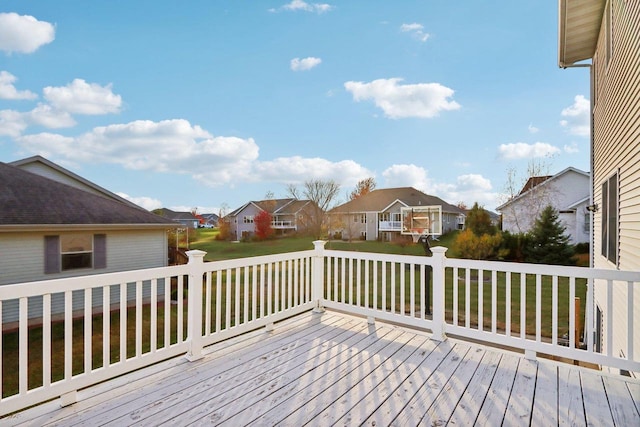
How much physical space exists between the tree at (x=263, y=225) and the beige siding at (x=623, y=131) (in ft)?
89.7

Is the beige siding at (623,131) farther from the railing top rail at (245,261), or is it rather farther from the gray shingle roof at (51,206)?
the gray shingle roof at (51,206)

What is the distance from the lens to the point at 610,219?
4766mm

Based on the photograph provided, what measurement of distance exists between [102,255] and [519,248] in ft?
52.0

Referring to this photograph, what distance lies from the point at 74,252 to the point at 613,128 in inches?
448

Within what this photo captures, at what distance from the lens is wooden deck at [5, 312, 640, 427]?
2.20m

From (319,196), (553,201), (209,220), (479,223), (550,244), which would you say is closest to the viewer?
(550,244)

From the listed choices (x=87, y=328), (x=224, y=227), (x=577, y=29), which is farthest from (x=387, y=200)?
(x=87, y=328)

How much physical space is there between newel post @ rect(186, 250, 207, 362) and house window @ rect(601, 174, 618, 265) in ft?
16.8

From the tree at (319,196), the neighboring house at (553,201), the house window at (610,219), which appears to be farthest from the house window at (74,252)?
the neighboring house at (553,201)

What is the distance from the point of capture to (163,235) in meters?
10.6

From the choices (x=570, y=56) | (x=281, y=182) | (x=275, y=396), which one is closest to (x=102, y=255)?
(x=275, y=396)

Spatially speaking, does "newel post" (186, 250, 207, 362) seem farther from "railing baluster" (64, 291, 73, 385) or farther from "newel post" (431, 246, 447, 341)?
"newel post" (431, 246, 447, 341)

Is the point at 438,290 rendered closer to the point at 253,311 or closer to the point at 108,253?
the point at 253,311

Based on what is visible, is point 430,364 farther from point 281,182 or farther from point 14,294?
point 281,182
